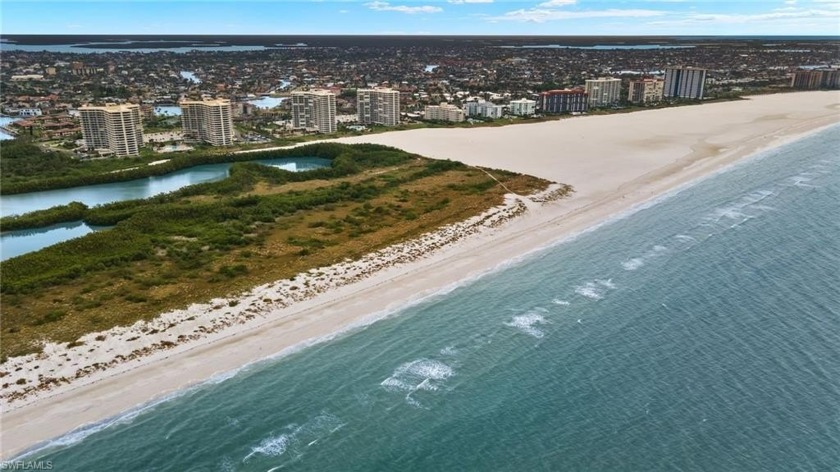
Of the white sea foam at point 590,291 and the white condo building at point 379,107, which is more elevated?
the white condo building at point 379,107

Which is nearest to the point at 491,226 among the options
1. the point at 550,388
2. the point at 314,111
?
the point at 550,388

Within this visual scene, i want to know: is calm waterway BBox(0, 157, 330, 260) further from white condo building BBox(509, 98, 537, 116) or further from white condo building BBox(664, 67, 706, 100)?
white condo building BBox(664, 67, 706, 100)

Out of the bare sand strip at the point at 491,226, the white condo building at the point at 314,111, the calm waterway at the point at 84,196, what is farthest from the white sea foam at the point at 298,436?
the white condo building at the point at 314,111

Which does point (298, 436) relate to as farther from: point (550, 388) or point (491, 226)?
point (491, 226)

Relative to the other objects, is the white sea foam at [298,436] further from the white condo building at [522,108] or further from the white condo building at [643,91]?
the white condo building at [643,91]

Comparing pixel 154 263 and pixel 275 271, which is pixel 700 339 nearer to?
pixel 275 271

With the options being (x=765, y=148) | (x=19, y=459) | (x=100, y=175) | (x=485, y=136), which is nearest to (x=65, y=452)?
(x=19, y=459)
